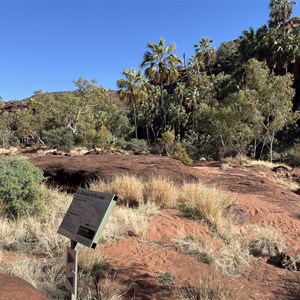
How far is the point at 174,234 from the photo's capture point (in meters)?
6.78

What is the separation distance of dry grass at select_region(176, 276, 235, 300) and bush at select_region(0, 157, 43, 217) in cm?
392

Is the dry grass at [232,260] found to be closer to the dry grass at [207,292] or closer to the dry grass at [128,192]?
the dry grass at [207,292]

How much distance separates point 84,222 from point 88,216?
8cm

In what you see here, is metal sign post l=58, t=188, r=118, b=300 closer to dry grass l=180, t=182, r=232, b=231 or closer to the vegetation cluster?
dry grass l=180, t=182, r=232, b=231

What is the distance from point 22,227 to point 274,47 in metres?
38.8

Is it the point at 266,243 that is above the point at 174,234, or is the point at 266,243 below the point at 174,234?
below

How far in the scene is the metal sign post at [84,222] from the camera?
3580 mm

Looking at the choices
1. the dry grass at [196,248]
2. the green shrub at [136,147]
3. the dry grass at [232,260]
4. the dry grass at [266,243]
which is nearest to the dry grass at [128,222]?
the dry grass at [196,248]

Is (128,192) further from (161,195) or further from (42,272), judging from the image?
(42,272)

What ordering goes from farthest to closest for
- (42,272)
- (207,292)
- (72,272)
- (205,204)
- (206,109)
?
(206,109) → (205,204) → (42,272) → (207,292) → (72,272)

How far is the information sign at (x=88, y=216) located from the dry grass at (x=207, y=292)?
1453mm

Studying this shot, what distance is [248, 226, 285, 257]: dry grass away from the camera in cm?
666

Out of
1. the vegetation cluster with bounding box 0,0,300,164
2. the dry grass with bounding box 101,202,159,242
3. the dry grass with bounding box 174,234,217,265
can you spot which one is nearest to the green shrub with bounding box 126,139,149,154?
the vegetation cluster with bounding box 0,0,300,164

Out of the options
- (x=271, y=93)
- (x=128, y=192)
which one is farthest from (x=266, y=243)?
(x=271, y=93)
